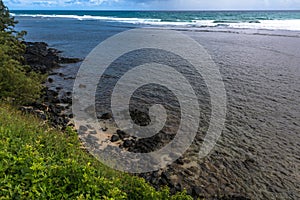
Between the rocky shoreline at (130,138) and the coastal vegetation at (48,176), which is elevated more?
the coastal vegetation at (48,176)

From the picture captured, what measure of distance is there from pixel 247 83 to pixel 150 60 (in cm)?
1045

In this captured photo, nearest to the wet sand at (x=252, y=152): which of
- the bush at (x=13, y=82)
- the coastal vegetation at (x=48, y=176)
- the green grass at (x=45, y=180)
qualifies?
the coastal vegetation at (x=48, y=176)

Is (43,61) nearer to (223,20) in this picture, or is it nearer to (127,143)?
(127,143)

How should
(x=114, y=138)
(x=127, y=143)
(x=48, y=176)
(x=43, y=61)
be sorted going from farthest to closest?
1. (x=43, y=61)
2. (x=114, y=138)
3. (x=127, y=143)
4. (x=48, y=176)

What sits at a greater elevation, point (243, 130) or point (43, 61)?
point (43, 61)

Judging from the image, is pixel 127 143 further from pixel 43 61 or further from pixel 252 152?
pixel 43 61

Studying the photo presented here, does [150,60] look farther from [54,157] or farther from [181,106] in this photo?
[54,157]

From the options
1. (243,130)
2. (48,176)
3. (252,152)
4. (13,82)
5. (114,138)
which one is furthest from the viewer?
(243,130)

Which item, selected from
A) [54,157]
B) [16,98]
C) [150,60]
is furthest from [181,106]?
[150,60]

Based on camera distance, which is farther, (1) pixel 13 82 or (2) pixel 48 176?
(1) pixel 13 82

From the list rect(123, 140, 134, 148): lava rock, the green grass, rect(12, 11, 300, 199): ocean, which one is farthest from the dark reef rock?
the green grass

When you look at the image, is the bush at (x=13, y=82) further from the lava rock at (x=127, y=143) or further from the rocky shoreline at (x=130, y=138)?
the lava rock at (x=127, y=143)

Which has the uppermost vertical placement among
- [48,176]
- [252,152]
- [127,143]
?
[48,176]

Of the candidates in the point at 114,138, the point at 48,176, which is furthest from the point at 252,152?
the point at 48,176
